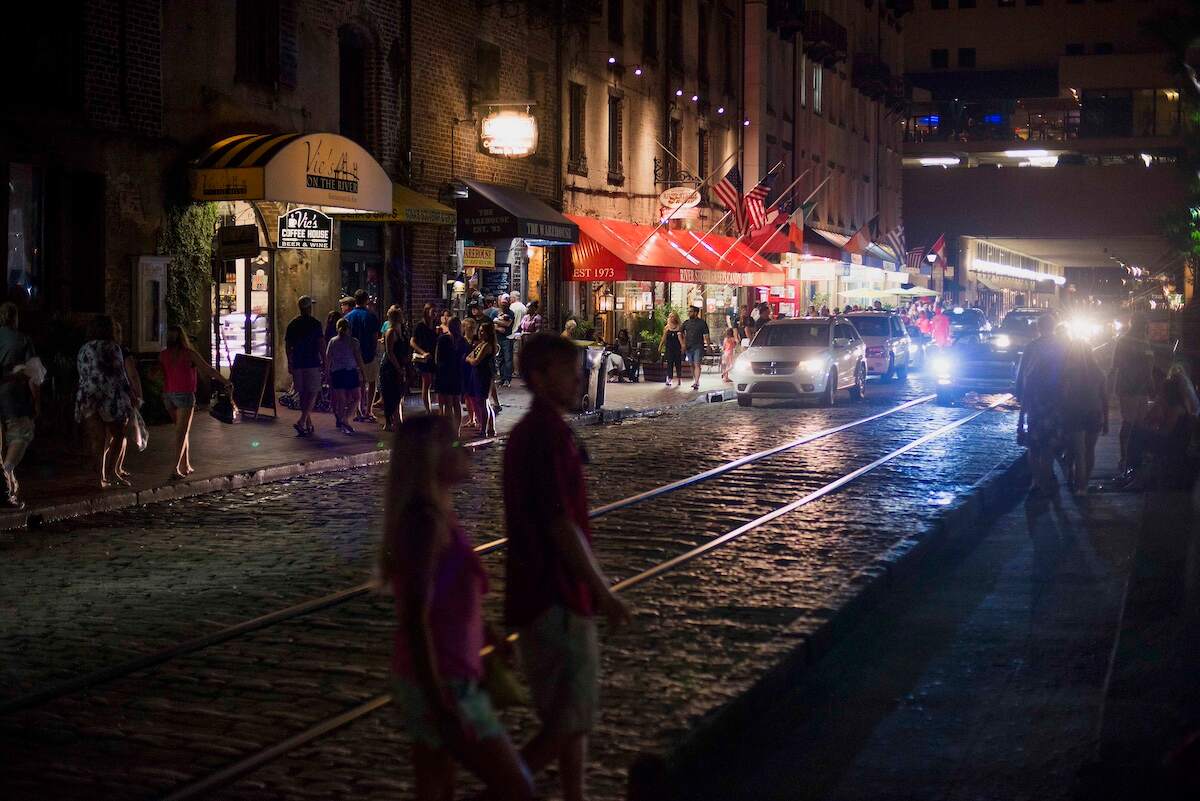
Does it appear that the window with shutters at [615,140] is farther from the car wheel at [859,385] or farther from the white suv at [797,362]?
the car wheel at [859,385]

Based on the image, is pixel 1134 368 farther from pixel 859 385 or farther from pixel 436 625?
pixel 436 625

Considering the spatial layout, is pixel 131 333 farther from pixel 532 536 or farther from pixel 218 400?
pixel 532 536

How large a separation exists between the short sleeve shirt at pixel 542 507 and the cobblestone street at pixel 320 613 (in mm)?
1257

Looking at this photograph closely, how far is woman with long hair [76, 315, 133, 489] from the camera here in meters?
14.1

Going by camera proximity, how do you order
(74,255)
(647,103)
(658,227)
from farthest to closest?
(647,103) < (658,227) < (74,255)

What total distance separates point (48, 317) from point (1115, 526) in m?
13.3

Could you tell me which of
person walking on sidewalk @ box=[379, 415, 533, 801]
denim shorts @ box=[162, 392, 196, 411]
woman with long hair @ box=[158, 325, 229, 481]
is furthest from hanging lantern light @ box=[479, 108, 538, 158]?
person walking on sidewalk @ box=[379, 415, 533, 801]

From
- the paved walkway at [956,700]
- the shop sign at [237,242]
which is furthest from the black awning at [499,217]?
the paved walkway at [956,700]

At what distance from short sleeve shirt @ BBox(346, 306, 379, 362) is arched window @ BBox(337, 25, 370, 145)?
6.42 metres

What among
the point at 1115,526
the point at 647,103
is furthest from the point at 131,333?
the point at 647,103

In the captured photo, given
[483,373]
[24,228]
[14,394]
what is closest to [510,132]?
[483,373]

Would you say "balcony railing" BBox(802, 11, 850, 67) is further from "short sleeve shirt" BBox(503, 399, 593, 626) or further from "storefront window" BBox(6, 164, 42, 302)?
"short sleeve shirt" BBox(503, 399, 593, 626)

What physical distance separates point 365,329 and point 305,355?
2141 millimetres

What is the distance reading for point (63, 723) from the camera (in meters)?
6.69
